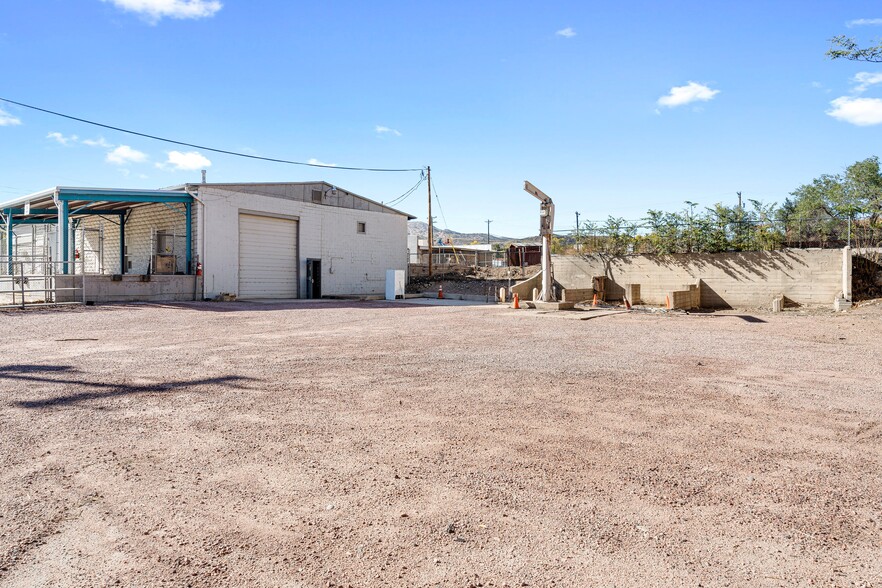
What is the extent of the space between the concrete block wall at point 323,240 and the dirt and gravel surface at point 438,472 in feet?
54.7

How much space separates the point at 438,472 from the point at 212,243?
22.6 metres

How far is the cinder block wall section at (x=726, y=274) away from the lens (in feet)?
59.3

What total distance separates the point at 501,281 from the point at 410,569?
29942 mm

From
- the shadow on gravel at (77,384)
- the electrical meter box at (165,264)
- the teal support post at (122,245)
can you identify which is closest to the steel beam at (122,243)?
the teal support post at (122,245)

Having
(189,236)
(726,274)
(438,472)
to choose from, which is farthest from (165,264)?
(438,472)

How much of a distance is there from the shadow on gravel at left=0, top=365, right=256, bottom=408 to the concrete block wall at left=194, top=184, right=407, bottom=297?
1727cm

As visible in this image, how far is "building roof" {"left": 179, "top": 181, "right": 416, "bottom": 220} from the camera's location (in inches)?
969

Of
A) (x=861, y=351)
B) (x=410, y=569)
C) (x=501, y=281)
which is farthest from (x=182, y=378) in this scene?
(x=501, y=281)

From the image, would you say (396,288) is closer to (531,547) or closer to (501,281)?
(501,281)

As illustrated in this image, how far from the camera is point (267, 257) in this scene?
26422mm

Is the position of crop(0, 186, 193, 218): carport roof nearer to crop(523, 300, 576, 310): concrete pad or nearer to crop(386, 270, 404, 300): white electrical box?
crop(386, 270, 404, 300): white electrical box

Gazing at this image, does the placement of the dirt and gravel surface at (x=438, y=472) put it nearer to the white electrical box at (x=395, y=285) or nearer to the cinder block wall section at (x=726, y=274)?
the cinder block wall section at (x=726, y=274)

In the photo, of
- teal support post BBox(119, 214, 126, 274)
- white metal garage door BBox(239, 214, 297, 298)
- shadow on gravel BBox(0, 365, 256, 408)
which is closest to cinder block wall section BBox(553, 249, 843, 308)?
white metal garage door BBox(239, 214, 297, 298)

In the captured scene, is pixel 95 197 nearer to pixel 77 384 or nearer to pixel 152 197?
pixel 152 197
